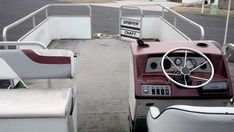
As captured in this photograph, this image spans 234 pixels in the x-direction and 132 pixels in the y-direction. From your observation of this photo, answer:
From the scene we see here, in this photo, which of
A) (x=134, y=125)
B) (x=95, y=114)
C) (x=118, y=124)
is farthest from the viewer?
(x=95, y=114)

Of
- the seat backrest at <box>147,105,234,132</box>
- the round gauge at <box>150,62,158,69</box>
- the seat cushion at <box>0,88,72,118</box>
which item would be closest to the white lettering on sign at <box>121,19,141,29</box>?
the round gauge at <box>150,62,158,69</box>

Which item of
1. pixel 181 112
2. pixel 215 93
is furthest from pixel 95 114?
pixel 181 112

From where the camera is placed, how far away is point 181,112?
2314mm

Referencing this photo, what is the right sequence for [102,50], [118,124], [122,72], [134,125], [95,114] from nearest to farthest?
[134,125] < [118,124] < [95,114] < [122,72] < [102,50]

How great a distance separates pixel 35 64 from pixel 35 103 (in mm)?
722

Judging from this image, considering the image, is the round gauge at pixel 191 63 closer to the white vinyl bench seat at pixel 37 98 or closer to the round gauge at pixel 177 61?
the round gauge at pixel 177 61

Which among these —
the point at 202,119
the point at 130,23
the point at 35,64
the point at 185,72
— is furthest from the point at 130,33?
the point at 202,119

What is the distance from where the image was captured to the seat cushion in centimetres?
300

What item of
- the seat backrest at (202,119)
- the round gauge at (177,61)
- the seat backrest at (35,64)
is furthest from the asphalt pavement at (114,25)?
the seat backrest at (202,119)

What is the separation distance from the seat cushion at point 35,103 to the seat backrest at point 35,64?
11.1 inches

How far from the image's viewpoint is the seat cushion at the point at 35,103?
3.00 metres

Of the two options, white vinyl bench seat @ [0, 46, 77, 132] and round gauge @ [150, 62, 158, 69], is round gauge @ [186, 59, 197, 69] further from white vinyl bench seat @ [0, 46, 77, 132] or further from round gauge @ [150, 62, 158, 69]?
white vinyl bench seat @ [0, 46, 77, 132]

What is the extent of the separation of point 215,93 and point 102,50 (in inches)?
242

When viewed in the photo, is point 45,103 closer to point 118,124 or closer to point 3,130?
point 3,130
